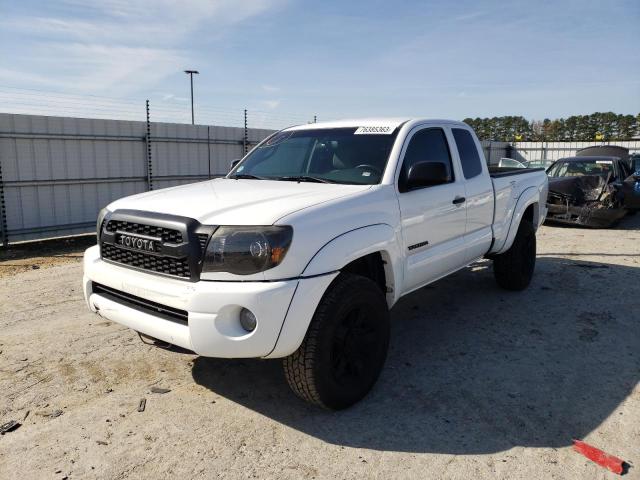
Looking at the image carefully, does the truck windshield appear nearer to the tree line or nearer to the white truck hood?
the white truck hood

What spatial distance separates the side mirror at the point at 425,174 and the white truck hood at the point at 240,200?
0.36m

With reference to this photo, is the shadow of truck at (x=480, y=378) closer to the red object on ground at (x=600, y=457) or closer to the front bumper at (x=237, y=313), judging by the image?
the red object on ground at (x=600, y=457)

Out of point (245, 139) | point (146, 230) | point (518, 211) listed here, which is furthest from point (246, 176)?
point (245, 139)

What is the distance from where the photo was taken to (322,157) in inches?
166

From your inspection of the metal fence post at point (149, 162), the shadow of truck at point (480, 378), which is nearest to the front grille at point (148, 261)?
the shadow of truck at point (480, 378)

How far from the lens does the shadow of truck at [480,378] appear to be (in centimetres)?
302

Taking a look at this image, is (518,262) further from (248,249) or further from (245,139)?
(245,139)

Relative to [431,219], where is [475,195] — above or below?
above

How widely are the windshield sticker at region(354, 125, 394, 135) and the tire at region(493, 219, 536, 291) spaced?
7.82 ft

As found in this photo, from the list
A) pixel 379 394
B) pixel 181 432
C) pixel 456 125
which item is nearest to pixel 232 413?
pixel 181 432

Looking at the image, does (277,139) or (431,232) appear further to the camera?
(277,139)

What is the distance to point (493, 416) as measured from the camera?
318cm

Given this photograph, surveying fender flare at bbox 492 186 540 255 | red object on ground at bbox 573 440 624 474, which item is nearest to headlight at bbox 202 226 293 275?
red object on ground at bbox 573 440 624 474

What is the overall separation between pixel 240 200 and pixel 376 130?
4.82 ft
